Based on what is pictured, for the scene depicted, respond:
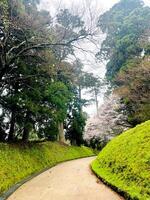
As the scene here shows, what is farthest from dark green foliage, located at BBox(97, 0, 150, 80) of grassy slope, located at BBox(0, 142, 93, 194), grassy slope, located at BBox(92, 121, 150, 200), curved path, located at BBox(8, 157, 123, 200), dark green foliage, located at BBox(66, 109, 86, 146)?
curved path, located at BBox(8, 157, 123, 200)

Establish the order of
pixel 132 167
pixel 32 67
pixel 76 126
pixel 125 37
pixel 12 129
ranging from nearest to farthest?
pixel 132 167, pixel 32 67, pixel 12 129, pixel 125 37, pixel 76 126

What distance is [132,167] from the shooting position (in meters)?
8.73

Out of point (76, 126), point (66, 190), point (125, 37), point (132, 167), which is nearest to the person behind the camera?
point (132, 167)

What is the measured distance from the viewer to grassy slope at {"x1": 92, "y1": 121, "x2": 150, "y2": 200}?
24.2ft

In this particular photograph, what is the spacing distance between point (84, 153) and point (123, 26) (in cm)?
1221

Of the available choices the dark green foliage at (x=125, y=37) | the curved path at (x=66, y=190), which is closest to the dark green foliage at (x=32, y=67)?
the curved path at (x=66, y=190)

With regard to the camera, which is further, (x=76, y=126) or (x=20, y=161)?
(x=76, y=126)

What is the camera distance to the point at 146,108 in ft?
62.2

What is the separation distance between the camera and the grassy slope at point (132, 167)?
24.2ft

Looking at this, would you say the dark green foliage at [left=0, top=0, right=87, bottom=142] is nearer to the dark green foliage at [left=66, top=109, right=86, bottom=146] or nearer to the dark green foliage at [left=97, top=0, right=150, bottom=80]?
the dark green foliage at [left=97, top=0, right=150, bottom=80]

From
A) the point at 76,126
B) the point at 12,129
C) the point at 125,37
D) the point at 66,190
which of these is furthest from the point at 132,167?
the point at 76,126

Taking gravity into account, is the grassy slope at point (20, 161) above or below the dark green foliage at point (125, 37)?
below

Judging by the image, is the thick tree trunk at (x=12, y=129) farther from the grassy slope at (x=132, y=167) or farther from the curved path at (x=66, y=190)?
the grassy slope at (x=132, y=167)

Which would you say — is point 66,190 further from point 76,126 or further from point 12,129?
point 76,126
